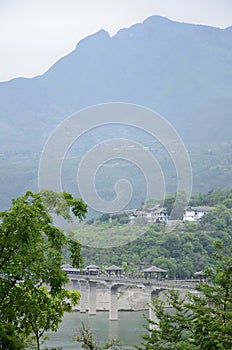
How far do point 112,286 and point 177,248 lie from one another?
6.82 metres

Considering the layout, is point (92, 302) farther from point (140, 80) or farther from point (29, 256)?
point (140, 80)

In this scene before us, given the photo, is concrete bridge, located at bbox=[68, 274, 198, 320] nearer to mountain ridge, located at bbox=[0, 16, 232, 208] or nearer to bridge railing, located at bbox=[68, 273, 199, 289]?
bridge railing, located at bbox=[68, 273, 199, 289]

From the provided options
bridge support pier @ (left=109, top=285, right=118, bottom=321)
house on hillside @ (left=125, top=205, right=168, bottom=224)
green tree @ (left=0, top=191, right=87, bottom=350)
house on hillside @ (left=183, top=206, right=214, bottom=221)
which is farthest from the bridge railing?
green tree @ (left=0, top=191, right=87, bottom=350)

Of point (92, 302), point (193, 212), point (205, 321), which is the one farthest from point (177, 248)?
point (205, 321)

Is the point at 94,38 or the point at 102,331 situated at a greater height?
the point at 94,38

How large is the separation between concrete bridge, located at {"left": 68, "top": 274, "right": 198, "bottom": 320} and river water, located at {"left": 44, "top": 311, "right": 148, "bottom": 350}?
0.92 metres

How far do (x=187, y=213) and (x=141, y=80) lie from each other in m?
120

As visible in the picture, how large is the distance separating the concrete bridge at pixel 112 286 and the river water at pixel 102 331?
3.02ft

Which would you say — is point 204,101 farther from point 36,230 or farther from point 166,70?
point 36,230

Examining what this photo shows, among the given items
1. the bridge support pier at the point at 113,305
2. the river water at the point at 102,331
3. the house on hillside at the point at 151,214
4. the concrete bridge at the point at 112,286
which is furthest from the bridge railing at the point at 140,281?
the house on hillside at the point at 151,214

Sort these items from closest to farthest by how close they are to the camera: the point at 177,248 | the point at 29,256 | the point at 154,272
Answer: the point at 29,256
the point at 154,272
the point at 177,248

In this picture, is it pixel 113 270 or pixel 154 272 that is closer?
pixel 154 272

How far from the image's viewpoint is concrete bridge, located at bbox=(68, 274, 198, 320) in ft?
115

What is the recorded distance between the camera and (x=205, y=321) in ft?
22.1
